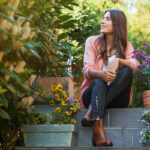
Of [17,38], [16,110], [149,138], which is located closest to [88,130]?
[149,138]

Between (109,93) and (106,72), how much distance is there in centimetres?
19

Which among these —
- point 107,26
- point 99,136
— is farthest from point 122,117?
point 107,26

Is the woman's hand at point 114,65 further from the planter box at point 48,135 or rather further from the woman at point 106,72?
the planter box at point 48,135

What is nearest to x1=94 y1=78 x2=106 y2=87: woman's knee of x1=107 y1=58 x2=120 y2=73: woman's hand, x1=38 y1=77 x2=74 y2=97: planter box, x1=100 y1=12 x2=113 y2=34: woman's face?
x1=107 y1=58 x2=120 y2=73: woman's hand

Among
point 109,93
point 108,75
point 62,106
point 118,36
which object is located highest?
point 118,36

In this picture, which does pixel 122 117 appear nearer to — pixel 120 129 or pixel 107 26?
pixel 120 129

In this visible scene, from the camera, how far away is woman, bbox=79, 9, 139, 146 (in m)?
2.71

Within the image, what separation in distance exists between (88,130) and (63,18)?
36.9 inches

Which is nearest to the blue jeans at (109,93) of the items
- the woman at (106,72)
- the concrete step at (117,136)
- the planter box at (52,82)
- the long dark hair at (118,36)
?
the woman at (106,72)

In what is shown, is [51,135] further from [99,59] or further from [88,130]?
[99,59]

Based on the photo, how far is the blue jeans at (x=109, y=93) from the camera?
2709mm

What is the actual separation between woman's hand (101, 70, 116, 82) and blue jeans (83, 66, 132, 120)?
0.03m

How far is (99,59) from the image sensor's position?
325 cm

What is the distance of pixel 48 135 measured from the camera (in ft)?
8.43
